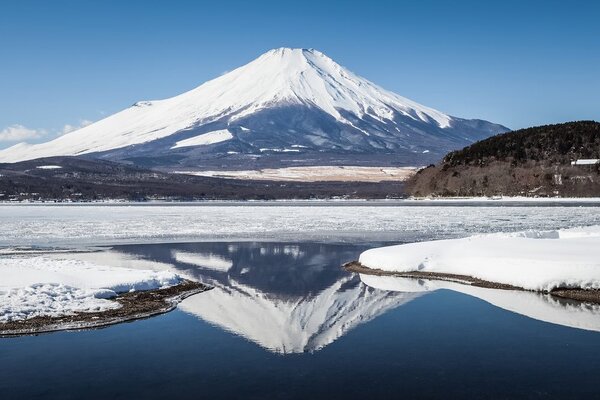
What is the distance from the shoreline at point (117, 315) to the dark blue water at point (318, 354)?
1.80ft

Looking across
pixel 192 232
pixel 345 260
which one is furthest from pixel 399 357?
pixel 192 232

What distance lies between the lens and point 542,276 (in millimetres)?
23203

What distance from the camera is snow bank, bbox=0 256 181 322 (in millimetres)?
19344

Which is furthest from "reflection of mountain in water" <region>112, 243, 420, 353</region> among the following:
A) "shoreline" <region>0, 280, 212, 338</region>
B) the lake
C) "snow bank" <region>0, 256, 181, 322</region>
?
"snow bank" <region>0, 256, 181, 322</region>

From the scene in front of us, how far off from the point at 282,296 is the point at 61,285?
7761 mm

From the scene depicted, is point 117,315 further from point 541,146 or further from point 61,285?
point 541,146

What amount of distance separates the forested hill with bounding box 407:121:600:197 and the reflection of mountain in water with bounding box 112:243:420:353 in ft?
269

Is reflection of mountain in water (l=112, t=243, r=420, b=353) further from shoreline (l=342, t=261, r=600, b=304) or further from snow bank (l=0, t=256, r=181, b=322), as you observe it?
snow bank (l=0, t=256, r=181, b=322)

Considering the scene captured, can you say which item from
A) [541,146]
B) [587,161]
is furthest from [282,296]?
[541,146]

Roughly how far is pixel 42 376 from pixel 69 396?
1657 millimetres

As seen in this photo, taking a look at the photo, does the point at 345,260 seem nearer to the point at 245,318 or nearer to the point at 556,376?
the point at 245,318

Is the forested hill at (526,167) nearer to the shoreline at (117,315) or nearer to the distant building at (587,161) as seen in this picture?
the distant building at (587,161)

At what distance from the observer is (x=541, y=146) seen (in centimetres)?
11750

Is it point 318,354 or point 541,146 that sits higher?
point 541,146
